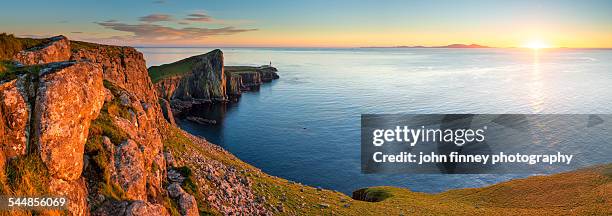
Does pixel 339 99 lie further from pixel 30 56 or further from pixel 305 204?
pixel 30 56

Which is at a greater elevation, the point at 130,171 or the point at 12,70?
the point at 12,70

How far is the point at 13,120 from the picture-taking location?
56.0 feet

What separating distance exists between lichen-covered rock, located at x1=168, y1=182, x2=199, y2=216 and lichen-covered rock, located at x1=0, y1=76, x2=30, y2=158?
11.6 m

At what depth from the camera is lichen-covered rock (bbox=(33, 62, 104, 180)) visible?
1772cm

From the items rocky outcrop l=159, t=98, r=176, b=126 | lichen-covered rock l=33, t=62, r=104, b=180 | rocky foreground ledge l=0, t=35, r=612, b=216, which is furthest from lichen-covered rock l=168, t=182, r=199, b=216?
rocky outcrop l=159, t=98, r=176, b=126

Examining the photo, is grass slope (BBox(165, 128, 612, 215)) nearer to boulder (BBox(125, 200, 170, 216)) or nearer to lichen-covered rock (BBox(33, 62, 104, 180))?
boulder (BBox(125, 200, 170, 216))

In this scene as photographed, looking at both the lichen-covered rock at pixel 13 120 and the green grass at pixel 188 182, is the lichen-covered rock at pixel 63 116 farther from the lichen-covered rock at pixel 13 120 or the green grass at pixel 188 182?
the green grass at pixel 188 182

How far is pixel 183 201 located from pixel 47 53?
1560 centimetres

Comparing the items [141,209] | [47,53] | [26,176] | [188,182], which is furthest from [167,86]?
[26,176]

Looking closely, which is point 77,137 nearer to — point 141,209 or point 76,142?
point 76,142

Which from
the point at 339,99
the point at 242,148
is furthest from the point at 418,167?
the point at 339,99

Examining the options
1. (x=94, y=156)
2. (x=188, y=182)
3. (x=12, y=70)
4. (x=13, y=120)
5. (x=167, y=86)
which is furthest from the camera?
(x=167, y=86)

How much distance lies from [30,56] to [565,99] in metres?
225

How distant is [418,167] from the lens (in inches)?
3947
